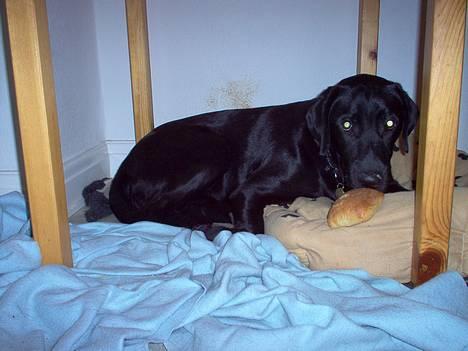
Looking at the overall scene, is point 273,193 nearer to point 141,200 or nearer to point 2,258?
point 141,200

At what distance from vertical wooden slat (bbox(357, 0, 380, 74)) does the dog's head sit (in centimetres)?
53

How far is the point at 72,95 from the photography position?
2398 mm

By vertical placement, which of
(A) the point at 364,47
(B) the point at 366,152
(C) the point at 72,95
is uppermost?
(A) the point at 364,47

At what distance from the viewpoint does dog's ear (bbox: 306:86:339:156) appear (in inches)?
69.9

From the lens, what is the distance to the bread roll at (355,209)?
1432 millimetres

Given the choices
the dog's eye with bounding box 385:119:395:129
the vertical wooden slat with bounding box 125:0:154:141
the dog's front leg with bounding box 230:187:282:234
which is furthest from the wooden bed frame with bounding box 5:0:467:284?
the vertical wooden slat with bounding box 125:0:154:141

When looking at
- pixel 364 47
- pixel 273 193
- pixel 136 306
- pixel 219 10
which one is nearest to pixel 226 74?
pixel 219 10

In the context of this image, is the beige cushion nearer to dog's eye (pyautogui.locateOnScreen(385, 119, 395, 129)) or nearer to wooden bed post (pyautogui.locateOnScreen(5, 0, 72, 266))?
dog's eye (pyautogui.locateOnScreen(385, 119, 395, 129))

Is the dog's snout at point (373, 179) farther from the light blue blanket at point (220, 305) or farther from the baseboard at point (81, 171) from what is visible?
the baseboard at point (81, 171)

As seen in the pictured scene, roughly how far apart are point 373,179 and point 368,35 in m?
1.02

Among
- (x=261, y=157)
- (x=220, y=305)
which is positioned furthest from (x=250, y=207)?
(x=220, y=305)

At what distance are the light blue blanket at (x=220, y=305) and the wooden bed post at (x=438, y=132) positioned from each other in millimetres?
105

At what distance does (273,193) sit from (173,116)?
1.21m

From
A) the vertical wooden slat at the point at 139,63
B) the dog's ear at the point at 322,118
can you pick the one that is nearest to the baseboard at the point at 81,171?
the vertical wooden slat at the point at 139,63
